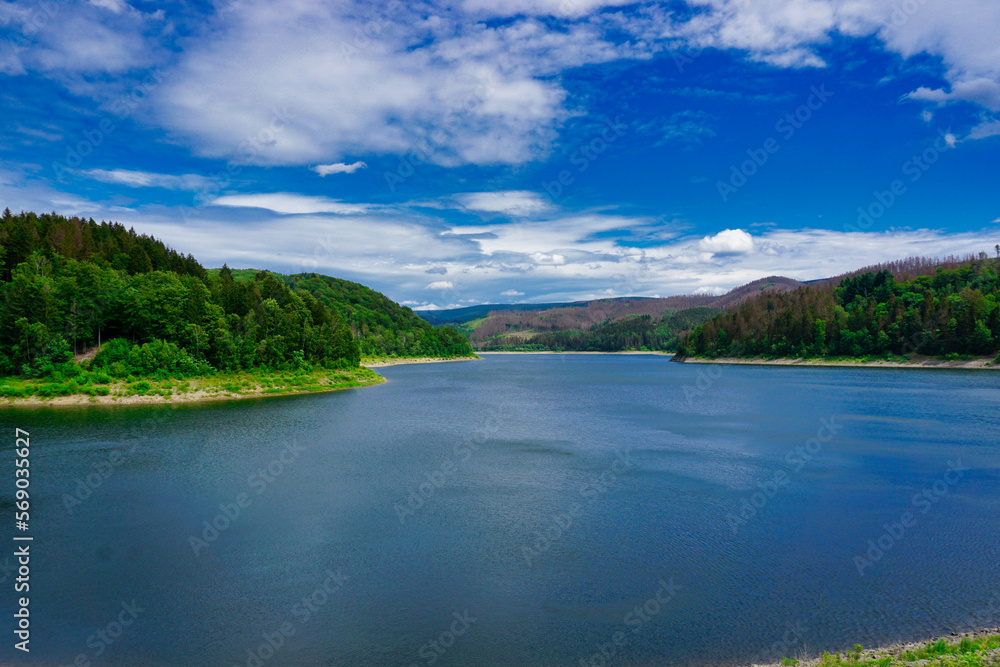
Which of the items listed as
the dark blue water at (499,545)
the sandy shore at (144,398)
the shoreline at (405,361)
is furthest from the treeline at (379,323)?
the dark blue water at (499,545)

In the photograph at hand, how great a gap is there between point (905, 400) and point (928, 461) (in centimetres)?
2700

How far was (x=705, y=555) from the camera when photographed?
45.2ft

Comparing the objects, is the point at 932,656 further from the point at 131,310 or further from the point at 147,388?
the point at 131,310

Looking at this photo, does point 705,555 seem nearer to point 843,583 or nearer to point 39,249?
point 843,583

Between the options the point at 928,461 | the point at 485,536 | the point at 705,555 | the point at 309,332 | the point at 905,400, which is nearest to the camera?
the point at 705,555

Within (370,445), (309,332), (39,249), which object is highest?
(39,249)

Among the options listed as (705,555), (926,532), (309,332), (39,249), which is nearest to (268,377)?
(309,332)

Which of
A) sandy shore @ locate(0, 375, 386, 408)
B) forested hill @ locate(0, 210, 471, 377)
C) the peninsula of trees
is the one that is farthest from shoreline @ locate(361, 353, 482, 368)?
sandy shore @ locate(0, 375, 386, 408)

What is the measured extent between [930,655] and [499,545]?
9.53m

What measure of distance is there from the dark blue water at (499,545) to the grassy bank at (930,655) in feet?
2.26

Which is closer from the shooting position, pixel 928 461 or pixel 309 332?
pixel 928 461

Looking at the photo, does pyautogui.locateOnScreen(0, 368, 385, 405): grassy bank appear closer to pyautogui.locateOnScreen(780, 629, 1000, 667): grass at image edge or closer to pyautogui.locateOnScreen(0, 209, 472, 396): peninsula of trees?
pyautogui.locateOnScreen(0, 209, 472, 396): peninsula of trees

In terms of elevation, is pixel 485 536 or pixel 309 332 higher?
pixel 309 332

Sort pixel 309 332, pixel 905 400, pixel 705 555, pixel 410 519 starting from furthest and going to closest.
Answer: pixel 309 332, pixel 905 400, pixel 410 519, pixel 705 555
